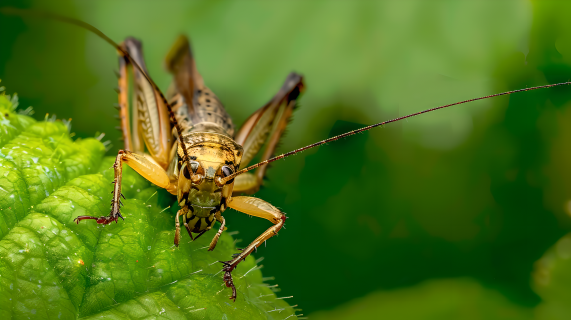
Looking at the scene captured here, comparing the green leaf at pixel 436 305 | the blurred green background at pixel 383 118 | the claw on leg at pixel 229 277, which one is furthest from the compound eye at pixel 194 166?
the green leaf at pixel 436 305

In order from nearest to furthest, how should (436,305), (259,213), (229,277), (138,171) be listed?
(229,277)
(138,171)
(259,213)
(436,305)

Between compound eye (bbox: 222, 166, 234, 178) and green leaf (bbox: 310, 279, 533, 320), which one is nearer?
compound eye (bbox: 222, 166, 234, 178)

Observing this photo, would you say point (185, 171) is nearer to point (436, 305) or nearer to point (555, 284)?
point (436, 305)

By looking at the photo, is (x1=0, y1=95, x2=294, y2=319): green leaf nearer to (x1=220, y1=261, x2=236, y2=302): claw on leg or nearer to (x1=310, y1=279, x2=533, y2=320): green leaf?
(x1=220, y1=261, x2=236, y2=302): claw on leg

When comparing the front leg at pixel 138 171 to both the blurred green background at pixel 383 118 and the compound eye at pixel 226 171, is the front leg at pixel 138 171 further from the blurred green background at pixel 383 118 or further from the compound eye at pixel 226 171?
the blurred green background at pixel 383 118

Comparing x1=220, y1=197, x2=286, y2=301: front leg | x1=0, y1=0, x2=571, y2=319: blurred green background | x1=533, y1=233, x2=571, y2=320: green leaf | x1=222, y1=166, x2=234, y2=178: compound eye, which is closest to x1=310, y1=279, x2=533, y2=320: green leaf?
x1=0, y1=0, x2=571, y2=319: blurred green background

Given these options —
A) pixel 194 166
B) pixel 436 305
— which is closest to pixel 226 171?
pixel 194 166

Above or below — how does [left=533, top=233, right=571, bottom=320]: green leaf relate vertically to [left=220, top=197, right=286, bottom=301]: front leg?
below

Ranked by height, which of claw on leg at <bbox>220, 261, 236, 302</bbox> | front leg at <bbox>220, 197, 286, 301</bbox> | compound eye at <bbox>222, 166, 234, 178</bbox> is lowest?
claw on leg at <bbox>220, 261, 236, 302</bbox>
